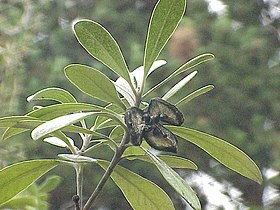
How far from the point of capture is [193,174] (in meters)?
2.82

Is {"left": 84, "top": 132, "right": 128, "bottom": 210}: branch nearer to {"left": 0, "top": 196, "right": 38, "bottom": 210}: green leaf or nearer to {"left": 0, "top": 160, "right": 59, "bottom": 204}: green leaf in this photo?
{"left": 0, "top": 160, "right": 59, "bottom": 204}: green leaf

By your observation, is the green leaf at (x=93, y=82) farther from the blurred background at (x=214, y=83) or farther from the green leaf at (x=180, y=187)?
the blurred background at (x=214, y=83)

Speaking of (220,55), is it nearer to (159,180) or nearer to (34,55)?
(159,180)

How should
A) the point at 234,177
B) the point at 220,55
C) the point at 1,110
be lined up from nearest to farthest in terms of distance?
1. the point at 1,110
2. the point at 234,177
3. the point at 220,55

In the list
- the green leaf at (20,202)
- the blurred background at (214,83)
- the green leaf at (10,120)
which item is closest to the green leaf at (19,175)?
the green leaf at (10,120)

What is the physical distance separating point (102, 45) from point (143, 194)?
0.43 feet

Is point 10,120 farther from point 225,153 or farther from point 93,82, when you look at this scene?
point 225,153

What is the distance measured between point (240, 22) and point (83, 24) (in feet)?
9.38

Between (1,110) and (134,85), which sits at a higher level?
(1,110)

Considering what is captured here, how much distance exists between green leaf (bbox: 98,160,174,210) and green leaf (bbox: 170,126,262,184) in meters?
0.05

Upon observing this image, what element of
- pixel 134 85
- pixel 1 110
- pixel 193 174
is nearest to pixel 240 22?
pixel 193 174

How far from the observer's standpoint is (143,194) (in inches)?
18.5

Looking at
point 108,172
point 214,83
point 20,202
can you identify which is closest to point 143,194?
point 108,172

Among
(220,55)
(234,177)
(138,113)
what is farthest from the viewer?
(220,55)
